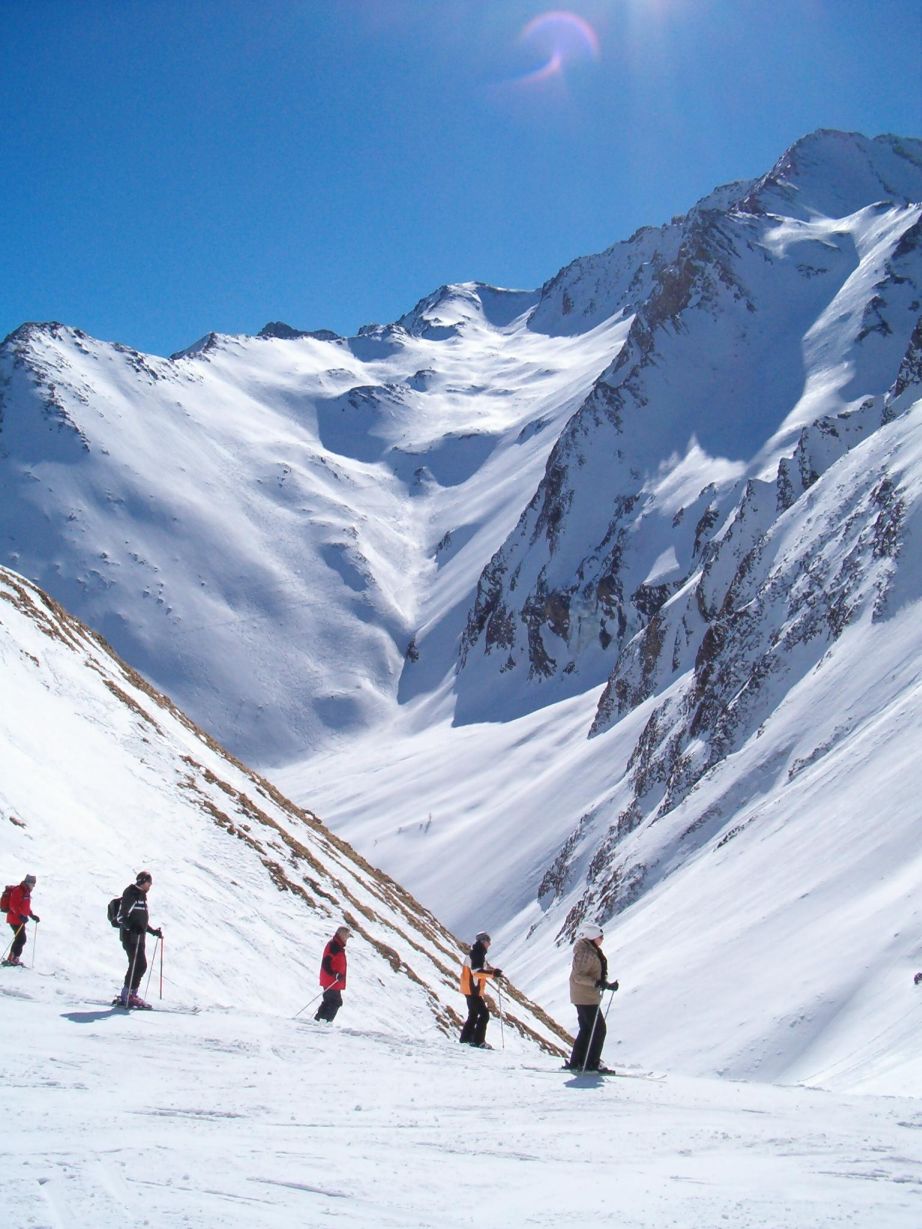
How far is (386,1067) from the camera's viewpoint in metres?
12.7

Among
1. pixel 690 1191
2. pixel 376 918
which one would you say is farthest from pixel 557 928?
pixel 690 1191

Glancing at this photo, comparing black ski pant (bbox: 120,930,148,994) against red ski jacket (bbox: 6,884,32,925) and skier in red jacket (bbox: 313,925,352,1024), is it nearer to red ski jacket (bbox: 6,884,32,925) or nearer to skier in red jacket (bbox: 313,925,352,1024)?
red ski jacket (bbox: 6,884,32,925)

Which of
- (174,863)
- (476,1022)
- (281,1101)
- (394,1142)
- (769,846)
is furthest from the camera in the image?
(769,846)

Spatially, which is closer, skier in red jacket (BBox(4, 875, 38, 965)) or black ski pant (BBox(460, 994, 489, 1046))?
skier in red jacket (BBox(4, 875, 38, 965))

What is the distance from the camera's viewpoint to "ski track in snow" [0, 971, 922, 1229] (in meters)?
7.15

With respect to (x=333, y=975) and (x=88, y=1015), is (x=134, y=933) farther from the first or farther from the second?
(x=333, y=975)

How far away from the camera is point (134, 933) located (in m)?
14.5

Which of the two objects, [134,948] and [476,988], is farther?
[476,988]

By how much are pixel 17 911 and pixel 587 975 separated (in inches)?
331

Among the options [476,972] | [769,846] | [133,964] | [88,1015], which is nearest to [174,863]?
[133,964]

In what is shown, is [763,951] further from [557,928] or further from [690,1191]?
[557,928]

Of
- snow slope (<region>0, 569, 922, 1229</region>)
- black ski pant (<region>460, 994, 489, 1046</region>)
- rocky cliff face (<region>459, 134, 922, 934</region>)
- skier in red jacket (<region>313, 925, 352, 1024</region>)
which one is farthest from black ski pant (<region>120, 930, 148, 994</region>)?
rocky cliff face (<region>459, 134, 922, 934</region>)

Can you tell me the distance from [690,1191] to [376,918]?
2168 cm

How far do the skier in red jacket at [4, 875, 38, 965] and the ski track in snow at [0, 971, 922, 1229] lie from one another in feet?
5.93
